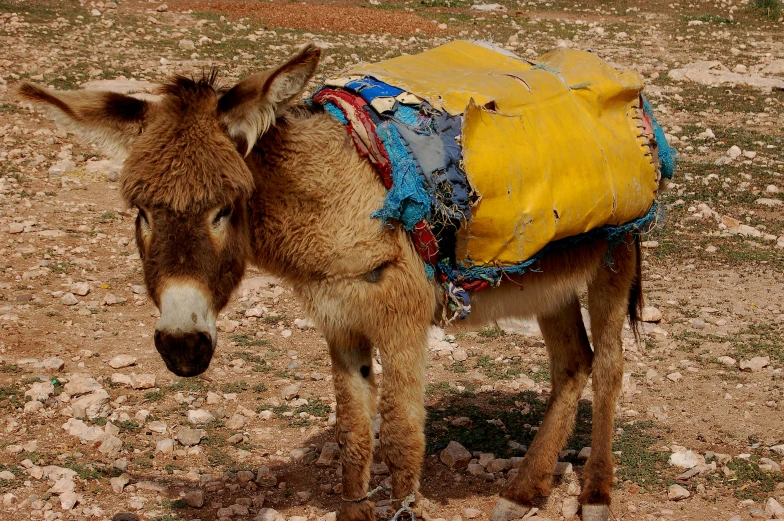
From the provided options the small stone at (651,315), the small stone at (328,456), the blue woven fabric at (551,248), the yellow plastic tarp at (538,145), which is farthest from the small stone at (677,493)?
the small stone at (651,315)

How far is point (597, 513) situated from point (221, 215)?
8.12 ft

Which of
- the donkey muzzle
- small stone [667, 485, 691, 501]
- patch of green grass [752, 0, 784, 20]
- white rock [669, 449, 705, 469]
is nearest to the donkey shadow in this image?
white rock [669, 449, 705, 469]

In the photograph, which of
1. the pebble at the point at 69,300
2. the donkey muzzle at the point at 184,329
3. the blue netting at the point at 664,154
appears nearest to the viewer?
the donkey muzzle at the point at 184,329

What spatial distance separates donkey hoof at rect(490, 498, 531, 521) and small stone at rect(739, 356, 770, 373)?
2.13 metres

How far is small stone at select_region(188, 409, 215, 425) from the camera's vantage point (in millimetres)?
5152

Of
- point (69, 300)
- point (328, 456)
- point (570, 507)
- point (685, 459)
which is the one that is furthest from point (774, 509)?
point (69, 300)

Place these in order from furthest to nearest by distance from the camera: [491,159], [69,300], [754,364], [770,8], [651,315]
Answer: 1. [770,8]
2. [651,315]
3. [69,300]
4. [754,364]
5. [491,159]

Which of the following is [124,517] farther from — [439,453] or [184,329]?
[439,453]

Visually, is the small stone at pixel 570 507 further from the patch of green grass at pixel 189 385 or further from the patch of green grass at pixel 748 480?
the patch of green grass at pixel 189 385

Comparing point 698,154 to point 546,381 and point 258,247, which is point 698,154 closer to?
point 546,381

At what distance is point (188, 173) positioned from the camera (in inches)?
127

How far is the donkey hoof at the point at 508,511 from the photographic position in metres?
4.56

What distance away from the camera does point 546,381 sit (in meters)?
5.94

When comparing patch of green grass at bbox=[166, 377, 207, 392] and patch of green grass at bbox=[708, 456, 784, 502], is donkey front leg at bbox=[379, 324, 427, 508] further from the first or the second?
patch of green grass at bbox=[166, 377, 207, 392]
